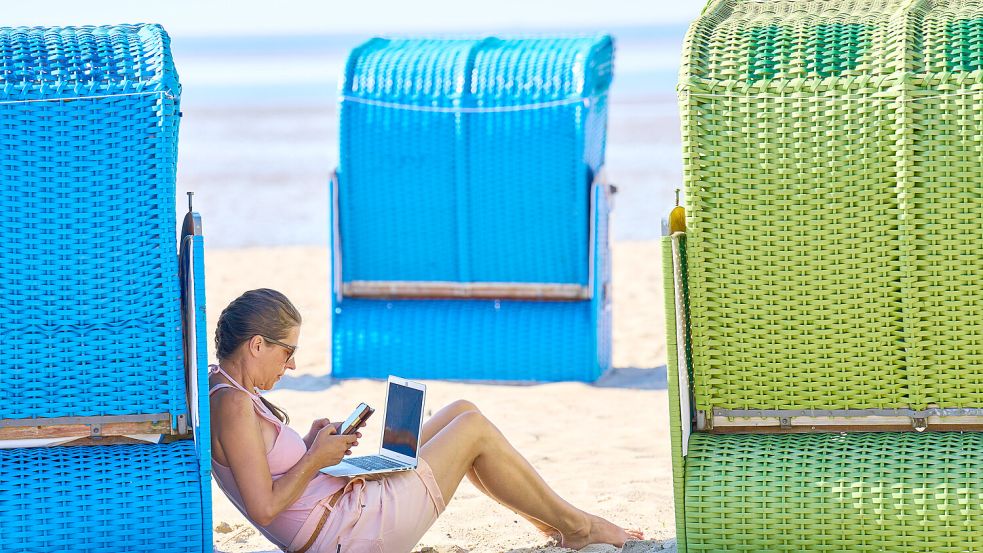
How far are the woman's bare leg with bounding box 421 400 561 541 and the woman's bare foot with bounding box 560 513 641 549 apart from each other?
2.7 inches

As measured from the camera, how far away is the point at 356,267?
295 inches

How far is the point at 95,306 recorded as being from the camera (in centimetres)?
377

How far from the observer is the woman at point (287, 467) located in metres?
3.86

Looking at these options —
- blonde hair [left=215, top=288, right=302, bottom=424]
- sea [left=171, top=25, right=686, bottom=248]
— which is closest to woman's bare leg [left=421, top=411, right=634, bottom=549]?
blonde hair [left=215, top=288, right=302, bottom=424]

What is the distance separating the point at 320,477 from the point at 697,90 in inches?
63.9

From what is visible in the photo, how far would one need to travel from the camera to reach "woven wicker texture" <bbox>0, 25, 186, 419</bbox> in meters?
3.72

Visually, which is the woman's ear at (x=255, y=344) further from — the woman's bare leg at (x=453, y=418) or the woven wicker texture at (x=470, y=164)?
the woven wicker texture at (x=470, y=164)

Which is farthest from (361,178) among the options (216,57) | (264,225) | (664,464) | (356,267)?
(216,57)

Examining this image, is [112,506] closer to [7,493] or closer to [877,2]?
[7,493]

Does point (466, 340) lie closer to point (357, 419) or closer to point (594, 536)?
point (594, 536)

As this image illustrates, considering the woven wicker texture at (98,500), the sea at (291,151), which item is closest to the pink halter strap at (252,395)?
the woven wicker texture at (98,500)

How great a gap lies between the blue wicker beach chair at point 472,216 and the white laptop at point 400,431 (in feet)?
10.1

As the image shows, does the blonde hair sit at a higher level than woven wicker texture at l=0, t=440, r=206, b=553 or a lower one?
higher

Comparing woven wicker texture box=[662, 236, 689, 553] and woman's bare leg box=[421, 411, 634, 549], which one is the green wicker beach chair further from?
woman's bare leg box=[421, 411, 634, 549]
